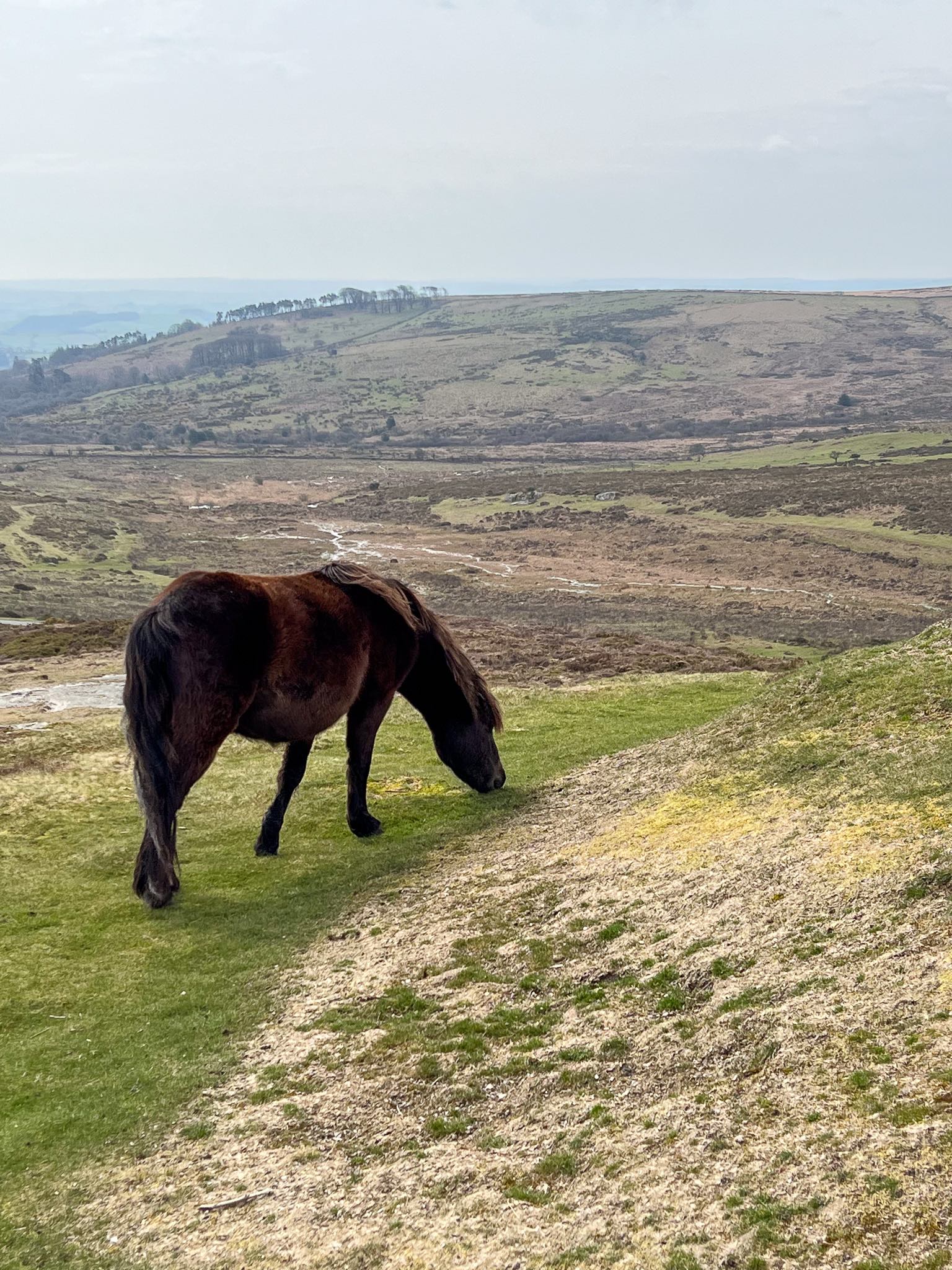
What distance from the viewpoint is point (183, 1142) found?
27.1 feet

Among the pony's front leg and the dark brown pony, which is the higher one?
the dark brown pony

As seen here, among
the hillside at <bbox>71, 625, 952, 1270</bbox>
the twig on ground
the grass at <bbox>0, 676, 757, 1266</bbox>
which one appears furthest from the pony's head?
the twig on ground

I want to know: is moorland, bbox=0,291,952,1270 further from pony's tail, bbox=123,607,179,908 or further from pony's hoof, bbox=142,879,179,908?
pony's tail, bbox=123,607,179,908

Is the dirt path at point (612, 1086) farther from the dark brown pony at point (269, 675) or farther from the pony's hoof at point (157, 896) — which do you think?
the dark brown pony at point (269, 675)

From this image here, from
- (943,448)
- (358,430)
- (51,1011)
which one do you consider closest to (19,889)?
(51,1011)

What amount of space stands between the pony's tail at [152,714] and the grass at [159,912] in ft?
5.07

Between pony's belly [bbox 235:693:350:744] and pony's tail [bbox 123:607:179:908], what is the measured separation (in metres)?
1.19

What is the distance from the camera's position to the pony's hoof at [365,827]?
15703 millimetres

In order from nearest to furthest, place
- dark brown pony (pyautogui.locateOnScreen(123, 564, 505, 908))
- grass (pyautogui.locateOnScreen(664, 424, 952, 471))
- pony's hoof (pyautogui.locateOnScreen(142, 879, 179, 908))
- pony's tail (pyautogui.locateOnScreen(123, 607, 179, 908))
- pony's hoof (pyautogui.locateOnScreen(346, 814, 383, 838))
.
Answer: pony's tail (pyautogui.locateOnScreen(123, 607, 179, 908)) < dark brown pony (pyautogui.locateOnScreen(123, 564, 505, 908)) < pony's hoof (pyautogui.locateOnScreen(142, 879, 179, 908)) < pony's hoof (pyautogui.locateOnScreen(346, 814, 383, 838)) < grass (pyautogui.locateOnScreen(664, 424, 952, 471))

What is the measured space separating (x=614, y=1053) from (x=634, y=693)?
17376 mm

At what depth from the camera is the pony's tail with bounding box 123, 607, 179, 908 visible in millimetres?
12297

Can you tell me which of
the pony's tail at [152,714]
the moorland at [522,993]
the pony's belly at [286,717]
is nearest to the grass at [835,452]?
the moorland at [522,993]

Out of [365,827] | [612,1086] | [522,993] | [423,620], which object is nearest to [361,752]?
[365,827]

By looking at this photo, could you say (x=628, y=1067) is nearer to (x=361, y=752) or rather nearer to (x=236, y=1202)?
(x=236, y=1202)
